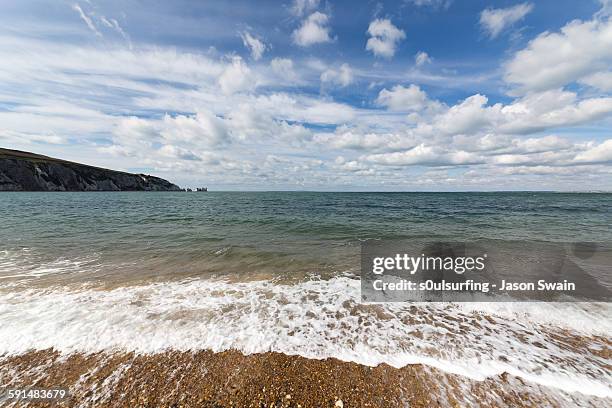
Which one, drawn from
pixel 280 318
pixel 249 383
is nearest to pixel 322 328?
pixel 280 318

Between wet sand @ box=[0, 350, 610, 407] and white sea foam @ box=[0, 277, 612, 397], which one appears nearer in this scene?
wet sand @ box=[0, 350, 610, 407]

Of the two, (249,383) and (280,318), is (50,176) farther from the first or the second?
(249,383)

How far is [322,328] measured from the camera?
6.33 m

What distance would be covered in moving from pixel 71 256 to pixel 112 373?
40.3ft

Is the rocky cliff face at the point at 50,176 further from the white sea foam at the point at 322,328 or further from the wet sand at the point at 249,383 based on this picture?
the wet sand at the point at 249,383

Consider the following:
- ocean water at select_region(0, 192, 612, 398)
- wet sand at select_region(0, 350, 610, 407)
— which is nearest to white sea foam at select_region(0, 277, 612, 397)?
ocean water at select_region(0, 192, 612, 398)

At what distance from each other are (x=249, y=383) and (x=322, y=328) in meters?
2.48

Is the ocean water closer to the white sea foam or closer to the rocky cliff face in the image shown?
the white sea foam

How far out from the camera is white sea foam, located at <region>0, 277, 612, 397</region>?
509 cm

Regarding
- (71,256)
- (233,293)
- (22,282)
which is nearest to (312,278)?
(233,293)

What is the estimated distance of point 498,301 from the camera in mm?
7941

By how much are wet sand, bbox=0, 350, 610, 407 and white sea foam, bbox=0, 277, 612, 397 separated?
0.29 m

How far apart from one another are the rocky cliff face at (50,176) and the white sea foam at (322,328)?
152584 millimetres

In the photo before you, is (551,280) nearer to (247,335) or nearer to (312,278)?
(312,278)
